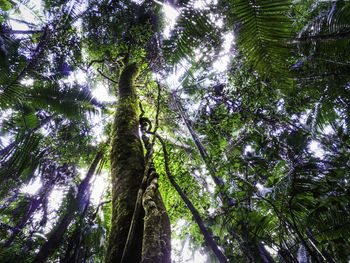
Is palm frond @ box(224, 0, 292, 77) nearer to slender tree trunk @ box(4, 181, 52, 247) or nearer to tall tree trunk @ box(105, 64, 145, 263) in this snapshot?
tall tree trunk @ box(105, 64, 145, 263)

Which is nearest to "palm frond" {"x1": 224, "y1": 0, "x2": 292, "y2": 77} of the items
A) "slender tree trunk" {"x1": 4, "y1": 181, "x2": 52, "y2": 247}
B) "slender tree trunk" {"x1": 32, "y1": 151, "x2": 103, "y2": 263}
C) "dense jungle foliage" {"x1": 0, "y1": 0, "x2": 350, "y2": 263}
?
"dense jungle foliage" {"x1": 0, "y1": 0, "x2": 350, "y2": 263}

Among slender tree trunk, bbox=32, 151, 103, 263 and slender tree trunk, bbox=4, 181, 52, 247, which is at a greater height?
slender tree trunk, bbox=4, 181, 52, 247

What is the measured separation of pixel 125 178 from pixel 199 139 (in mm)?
3144

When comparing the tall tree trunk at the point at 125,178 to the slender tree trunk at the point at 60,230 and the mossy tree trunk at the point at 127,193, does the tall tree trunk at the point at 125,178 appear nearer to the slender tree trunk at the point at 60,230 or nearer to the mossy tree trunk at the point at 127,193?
the mossy tree trunk at the point at 127,193

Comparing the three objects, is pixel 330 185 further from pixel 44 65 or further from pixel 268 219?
pixel 44 65

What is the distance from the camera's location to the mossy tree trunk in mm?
1391

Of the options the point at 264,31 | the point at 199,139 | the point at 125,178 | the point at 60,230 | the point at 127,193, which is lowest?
the point at 127,193

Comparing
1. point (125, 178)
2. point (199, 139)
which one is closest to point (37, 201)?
point (199, 139)

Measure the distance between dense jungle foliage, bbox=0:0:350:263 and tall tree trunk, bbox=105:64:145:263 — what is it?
13 mm

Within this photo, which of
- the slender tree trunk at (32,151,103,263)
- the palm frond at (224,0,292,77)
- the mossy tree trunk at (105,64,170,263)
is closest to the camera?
the palm frond at (224,0,292,77)

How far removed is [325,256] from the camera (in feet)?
3.90

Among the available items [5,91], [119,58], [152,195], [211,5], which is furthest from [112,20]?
[152,195]

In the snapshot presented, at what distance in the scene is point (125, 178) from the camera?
192cm

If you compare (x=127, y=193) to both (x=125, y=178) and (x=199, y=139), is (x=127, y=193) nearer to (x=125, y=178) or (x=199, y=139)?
(x=125, y=178)
